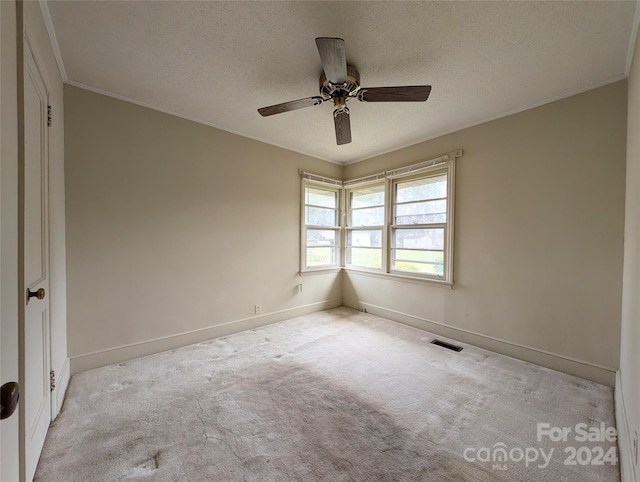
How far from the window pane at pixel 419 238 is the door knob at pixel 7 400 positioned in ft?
11.6

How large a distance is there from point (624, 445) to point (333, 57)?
Answer: 278 cm

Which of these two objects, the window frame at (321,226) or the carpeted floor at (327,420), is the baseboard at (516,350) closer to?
the carpeted floor at (327,420)

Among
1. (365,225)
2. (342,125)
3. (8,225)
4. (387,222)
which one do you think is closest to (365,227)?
(365,225)

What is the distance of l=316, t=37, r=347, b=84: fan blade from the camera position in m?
1.43

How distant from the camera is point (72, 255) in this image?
2264 millimetres

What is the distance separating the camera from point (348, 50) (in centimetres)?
184

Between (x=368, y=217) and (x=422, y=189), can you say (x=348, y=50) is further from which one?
(x=368, y=217)

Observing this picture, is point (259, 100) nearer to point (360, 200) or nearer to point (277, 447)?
point (360, 200)

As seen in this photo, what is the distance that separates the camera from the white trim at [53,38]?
1.52 m

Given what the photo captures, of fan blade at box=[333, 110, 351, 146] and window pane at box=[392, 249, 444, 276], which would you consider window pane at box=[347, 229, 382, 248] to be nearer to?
window pane at box=[392, 249, 444, 276]

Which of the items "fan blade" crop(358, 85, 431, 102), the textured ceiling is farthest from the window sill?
"fan blade" crop(358, 85, 431, 102)

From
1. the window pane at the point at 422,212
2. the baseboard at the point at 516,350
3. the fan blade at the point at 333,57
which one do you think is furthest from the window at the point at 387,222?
the fan blade at the point at 333,57

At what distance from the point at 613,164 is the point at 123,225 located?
4.35 metres

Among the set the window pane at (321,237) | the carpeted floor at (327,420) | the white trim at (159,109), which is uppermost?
the white trim at (159,109)
